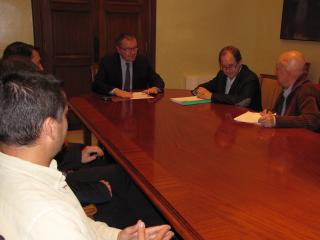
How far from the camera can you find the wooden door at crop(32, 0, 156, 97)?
179 inches

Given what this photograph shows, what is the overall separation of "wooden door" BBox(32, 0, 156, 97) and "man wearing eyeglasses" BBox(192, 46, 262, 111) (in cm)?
196

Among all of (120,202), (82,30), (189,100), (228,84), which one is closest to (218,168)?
(120,202)

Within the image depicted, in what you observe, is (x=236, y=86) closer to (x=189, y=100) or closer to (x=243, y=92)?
(x=243, y=92)

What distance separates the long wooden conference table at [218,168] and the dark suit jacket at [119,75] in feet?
2.89

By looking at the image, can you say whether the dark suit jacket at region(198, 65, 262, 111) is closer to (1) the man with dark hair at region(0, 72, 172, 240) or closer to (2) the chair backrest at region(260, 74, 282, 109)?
(2) the chair backrest at region(260, 74, 282, 109)

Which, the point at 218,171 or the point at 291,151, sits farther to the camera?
the point at 291,151

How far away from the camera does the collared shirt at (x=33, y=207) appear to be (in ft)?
2.76

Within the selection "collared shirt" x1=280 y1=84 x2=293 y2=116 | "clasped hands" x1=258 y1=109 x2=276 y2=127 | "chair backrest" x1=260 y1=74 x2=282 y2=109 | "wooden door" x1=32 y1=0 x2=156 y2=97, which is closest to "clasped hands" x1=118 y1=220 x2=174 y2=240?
"clasped hands" x1=258 y1=109 x2=276 y2=127

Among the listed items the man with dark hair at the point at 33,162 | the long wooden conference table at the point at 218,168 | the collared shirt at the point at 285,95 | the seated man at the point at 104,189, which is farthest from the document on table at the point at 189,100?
the man with dark hair at the point at 33,162

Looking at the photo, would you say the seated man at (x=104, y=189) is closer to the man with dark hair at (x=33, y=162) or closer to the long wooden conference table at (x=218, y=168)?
the long wooden conference table at (x=218, y=168)

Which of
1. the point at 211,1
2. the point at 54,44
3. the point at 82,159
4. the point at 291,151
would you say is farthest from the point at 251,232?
the point at 211,1

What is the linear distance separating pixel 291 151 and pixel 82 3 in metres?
3.60

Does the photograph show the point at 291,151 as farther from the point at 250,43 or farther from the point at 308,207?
the point at 250,43

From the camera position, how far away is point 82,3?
15.3 ft
